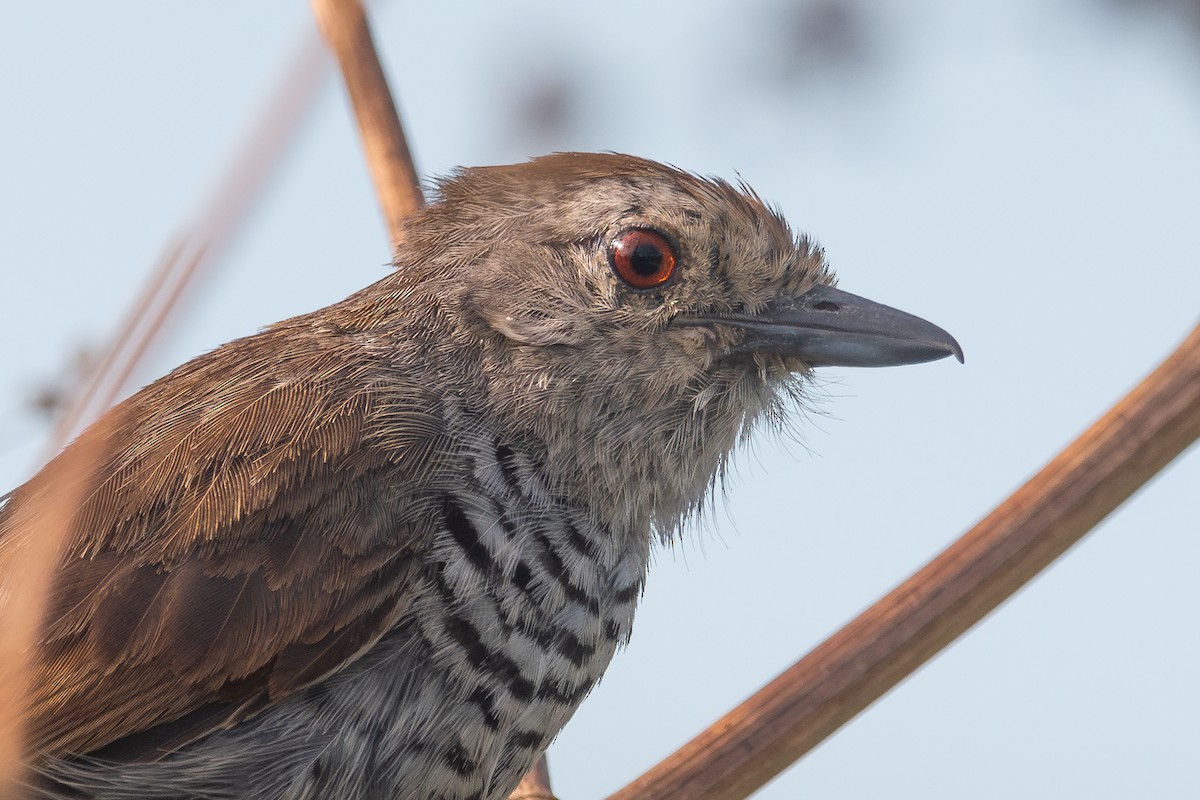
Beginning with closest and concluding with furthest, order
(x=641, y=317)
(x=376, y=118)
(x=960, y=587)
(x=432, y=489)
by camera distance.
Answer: (x=960, y=587) < (x=432, y=489) < (x=641, y=317) < (x=376, y=118)

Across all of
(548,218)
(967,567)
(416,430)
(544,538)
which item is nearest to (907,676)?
(967,567)

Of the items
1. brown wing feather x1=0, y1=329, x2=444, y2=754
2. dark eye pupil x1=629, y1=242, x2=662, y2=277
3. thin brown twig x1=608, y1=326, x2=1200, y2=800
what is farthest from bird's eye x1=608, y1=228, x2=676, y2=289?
thin brown twig x1=608, y1=326, x2=1200, y2=800

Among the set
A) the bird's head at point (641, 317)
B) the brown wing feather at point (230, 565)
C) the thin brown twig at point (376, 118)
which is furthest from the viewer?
the thin brown twig at point (376, 118)

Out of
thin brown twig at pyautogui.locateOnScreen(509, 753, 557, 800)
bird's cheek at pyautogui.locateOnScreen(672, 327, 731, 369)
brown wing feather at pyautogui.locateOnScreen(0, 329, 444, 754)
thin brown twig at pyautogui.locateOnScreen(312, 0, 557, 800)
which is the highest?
thin brown twig at pyautogui.locateOnScreen(312, 0, 557, 800)

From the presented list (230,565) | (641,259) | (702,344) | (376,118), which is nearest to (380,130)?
(376,118)

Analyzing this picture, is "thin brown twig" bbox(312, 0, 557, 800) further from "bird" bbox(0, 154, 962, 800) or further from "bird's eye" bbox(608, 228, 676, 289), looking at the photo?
"bird's eye" bbox(608, 228, 676, 289)

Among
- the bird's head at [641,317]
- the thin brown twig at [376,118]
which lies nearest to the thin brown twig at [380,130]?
the thin brown twig at [376,118]

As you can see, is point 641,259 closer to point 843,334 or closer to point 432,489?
point 843,334

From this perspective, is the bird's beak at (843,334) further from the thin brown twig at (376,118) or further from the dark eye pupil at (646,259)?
the thin brown twig at (376,118)
